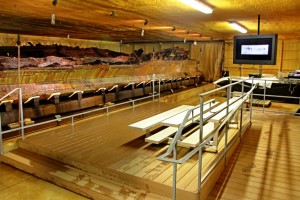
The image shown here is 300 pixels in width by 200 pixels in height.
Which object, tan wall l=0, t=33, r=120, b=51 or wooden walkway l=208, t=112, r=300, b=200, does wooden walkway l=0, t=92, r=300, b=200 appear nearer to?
wooden walkway l=208, t=112, r=300, b=200

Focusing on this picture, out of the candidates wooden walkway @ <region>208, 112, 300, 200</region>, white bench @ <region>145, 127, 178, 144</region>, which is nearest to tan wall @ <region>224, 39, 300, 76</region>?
wooden walkway @ <region>208, 112, 300, 200</region>

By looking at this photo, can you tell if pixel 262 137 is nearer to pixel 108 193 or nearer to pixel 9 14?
pixel 108 193

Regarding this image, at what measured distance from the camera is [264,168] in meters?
3.58

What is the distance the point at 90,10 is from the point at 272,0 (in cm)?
305

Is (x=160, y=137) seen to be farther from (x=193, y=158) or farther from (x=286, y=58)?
(x=286, y=58)

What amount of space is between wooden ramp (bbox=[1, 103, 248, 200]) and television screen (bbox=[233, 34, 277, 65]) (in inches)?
78.7

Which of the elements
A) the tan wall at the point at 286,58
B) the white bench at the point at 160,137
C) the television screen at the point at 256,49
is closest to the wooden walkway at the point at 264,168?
the white bench at the point at 160,137

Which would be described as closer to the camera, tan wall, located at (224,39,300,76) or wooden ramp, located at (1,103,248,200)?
wooden ramp, located at (1,103,248,200)

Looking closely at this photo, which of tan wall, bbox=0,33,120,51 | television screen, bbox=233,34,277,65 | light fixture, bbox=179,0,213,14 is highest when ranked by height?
tan wall, bbox=0,33,120,51

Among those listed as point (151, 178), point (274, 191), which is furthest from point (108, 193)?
point (274, 191)

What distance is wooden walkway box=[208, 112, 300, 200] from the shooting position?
2.95 metres

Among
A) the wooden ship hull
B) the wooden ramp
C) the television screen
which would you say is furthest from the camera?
the television screen

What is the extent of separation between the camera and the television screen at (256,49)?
551 centimetres

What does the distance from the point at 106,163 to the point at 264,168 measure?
2157mm
